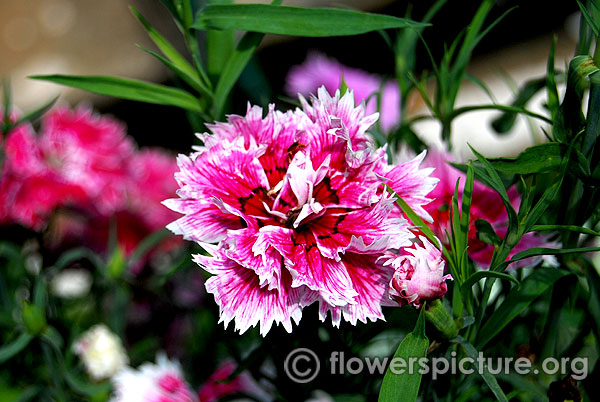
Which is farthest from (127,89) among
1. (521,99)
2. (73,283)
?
(73,283)

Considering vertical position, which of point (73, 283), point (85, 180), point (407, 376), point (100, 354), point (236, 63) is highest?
point (236, 63)

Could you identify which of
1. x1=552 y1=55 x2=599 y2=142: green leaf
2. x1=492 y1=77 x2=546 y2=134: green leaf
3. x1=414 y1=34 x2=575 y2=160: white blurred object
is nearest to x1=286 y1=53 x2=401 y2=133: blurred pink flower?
x1=492 y1=77 x2=546 y2=134: green leaf

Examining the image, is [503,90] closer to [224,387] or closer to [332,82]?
[332,82]

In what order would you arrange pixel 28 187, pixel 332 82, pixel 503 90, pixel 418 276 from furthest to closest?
1. pixel 503 90
2. pixel 332 82
3. pixel 28 187
4. pixel 418 276

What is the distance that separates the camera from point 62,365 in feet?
1.97

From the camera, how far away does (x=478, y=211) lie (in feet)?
1.51

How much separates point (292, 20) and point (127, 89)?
14 centimetres

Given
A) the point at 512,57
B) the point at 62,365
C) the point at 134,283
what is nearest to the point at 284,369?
the point at 62,365

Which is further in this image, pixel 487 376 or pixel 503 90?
pixel 503 90

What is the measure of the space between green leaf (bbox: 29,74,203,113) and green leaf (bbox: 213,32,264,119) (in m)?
0.03

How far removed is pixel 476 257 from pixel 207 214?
0.63ft

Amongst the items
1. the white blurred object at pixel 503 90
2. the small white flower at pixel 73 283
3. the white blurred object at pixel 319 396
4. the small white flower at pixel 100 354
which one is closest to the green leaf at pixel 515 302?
the white blurred object at pixel 319 396

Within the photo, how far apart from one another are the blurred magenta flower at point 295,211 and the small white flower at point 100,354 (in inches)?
12.5

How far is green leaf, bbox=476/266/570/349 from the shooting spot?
0.39 m
